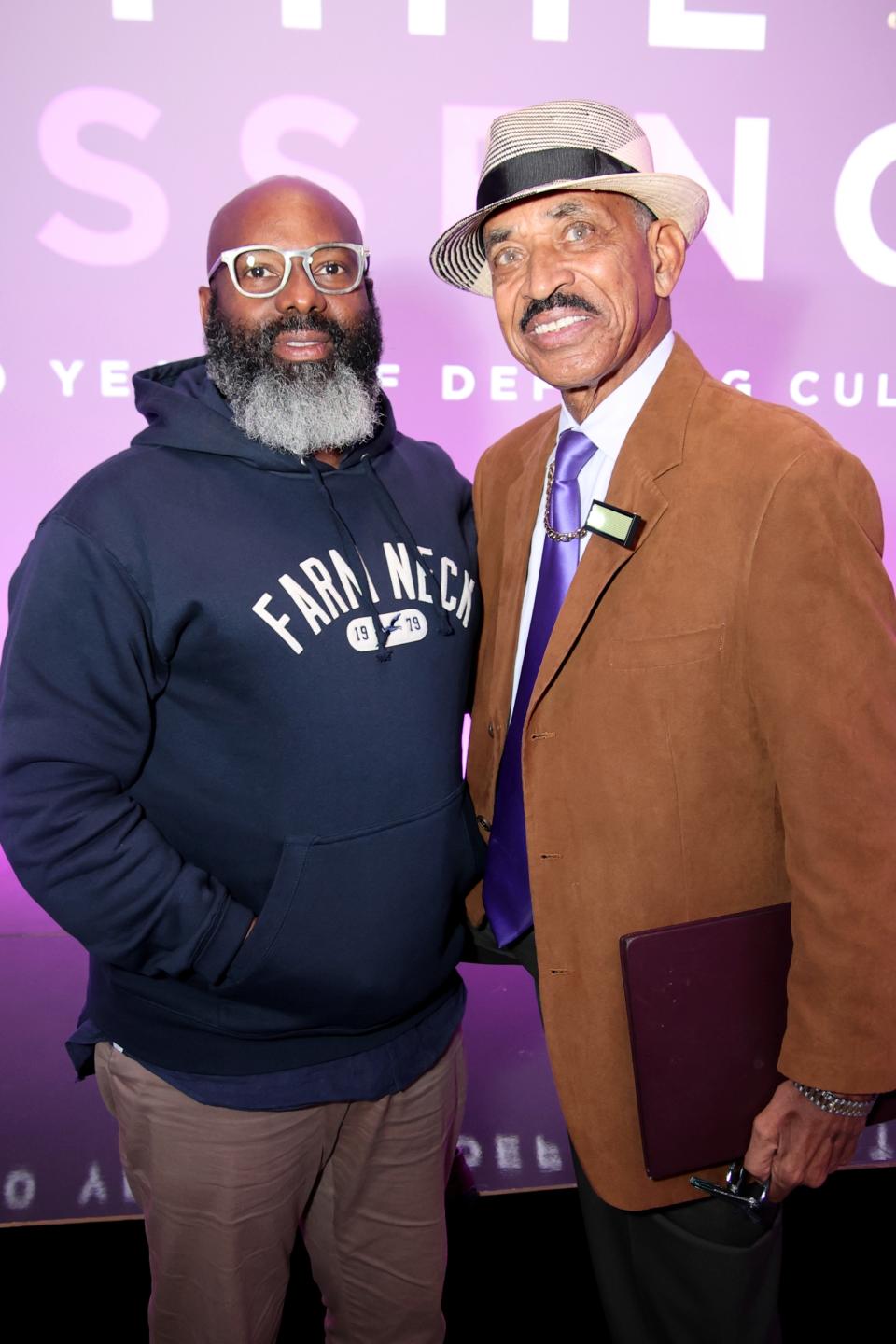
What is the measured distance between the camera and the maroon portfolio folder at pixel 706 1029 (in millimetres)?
1525

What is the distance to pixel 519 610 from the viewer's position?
1797mm

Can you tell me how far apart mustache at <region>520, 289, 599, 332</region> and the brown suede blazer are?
149mm

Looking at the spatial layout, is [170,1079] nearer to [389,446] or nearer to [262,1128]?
→ [262,1128]

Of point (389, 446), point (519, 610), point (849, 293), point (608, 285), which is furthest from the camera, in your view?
point (849, 293)

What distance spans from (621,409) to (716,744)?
0.53 metres

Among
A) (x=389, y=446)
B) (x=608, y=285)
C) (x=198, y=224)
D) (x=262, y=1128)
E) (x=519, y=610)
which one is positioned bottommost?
(x=262, y=1128)

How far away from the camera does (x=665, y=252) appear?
1.75m

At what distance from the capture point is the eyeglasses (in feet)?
5.75

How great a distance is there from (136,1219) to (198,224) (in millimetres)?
2630

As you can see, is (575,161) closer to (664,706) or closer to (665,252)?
(665,252)

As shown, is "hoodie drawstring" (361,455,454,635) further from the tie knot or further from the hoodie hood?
the tie knot

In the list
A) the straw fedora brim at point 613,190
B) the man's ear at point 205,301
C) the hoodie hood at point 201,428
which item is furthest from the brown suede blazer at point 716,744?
the man's ear at point 205,301

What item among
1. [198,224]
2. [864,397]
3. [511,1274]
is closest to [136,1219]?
[511,1274]

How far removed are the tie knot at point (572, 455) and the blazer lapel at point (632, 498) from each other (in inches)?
Result: 4.3
